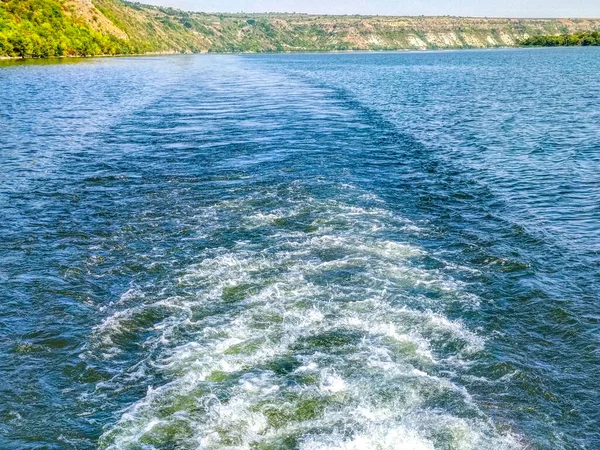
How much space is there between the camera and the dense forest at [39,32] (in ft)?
485

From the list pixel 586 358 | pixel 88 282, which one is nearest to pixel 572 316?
pixel 586 358

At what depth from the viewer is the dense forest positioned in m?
148

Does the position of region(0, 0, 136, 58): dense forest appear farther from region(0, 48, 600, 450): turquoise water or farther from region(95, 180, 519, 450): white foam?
region(95, 180, 519, 450): white foam

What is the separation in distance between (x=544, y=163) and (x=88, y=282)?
Answer: 2578 cm

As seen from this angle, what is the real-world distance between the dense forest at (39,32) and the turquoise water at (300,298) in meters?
136

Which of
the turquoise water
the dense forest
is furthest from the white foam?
the dense forest

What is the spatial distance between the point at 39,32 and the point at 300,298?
181221 millimetres

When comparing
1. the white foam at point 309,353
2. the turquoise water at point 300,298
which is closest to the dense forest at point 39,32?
the turquoise water at point 300,298

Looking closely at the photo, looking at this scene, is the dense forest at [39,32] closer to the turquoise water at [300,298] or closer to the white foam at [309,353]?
the turquoise water at [300,298]

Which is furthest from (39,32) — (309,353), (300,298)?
(309,353)

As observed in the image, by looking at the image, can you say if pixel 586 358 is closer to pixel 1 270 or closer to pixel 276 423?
pixel 276 423

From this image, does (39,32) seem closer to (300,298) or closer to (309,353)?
(300,298)

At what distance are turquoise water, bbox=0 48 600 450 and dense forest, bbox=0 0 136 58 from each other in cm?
13565

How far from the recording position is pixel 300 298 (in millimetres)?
14938
